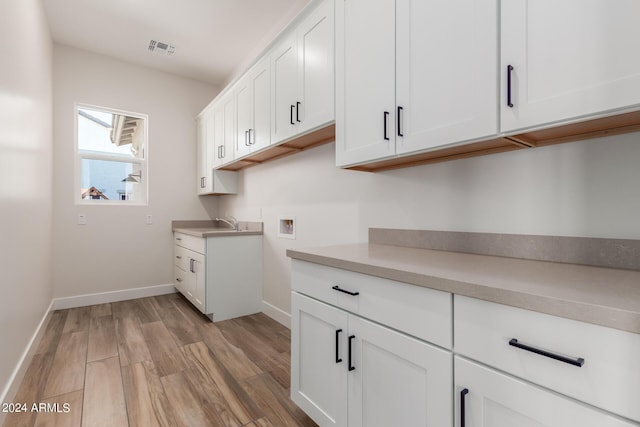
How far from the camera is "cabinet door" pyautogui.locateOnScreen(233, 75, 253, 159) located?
8.89 feet

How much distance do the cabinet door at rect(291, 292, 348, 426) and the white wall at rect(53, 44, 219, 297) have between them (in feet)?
10.1

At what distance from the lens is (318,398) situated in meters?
1.40

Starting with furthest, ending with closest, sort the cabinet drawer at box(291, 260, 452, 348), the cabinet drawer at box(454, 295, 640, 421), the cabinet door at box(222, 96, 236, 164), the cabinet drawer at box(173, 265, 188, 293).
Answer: the cabinet drawer at box(173, 265, 188, 293)
the cabinet door at box(222, 96, 236, 164)
the cabinet drawer at box(291, 260, 452, 348)
the cabinet drawer at box(454, 295, 640, 421)

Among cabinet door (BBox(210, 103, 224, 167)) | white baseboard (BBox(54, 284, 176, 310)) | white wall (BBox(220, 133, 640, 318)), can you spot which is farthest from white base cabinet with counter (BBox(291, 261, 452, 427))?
white baseboard (BBox(54, 284, 176, 310))

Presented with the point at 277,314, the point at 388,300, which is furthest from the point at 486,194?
the point at 277,314

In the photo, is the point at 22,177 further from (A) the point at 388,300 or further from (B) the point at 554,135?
(B) the point at 554,135

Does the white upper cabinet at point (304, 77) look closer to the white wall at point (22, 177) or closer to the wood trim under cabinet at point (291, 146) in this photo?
the wood trim under cabinet at point (291, 146)

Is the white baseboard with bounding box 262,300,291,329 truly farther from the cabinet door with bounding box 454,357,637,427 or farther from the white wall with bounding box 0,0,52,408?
the cabinet door with bounding box 454,357,637,427

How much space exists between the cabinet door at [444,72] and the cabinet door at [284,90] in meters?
0.88

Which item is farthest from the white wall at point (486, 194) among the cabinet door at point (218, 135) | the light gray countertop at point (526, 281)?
the cabinet door at point (218, 135)

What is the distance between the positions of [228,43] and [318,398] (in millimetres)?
3392

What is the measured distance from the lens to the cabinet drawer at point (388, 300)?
0.92 meters

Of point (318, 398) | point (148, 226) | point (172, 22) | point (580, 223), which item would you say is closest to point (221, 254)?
point (148, 226)

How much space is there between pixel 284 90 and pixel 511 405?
6.87ft
